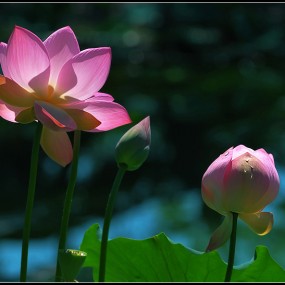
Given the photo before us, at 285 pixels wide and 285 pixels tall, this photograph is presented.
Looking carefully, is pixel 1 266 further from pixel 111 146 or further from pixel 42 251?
pixel 111 146

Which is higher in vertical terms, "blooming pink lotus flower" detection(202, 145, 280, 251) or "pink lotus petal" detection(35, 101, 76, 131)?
"pink lotus petal" detection(35, 101, 76, 131)

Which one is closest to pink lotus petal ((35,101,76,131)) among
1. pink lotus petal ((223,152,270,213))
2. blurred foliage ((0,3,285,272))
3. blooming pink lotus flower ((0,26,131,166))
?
blooming pink lotus flower ((0,26,131,166))

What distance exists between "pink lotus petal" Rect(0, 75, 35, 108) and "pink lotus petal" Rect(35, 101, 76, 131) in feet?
0.06

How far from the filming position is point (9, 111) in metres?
0.55

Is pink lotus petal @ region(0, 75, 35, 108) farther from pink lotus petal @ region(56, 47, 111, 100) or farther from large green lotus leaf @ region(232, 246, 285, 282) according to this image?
large green lotus leaf @ region(232, 246, 285, 282)

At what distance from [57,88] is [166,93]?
236 inches

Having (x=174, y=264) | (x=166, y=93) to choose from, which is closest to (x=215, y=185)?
(x=174, y=264)

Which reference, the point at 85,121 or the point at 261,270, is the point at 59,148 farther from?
the point at 261,270

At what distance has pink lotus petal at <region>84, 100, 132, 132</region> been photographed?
0.53 metres

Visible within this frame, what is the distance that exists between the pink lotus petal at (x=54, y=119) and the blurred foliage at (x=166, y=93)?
3.61m

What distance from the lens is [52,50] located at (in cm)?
56

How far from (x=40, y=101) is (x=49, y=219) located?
3752 millimetres

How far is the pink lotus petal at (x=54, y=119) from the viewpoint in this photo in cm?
50

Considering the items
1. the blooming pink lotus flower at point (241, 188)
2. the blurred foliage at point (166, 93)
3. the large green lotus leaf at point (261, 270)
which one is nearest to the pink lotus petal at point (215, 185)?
the blooming pink lotus flower at point (241, 188)
